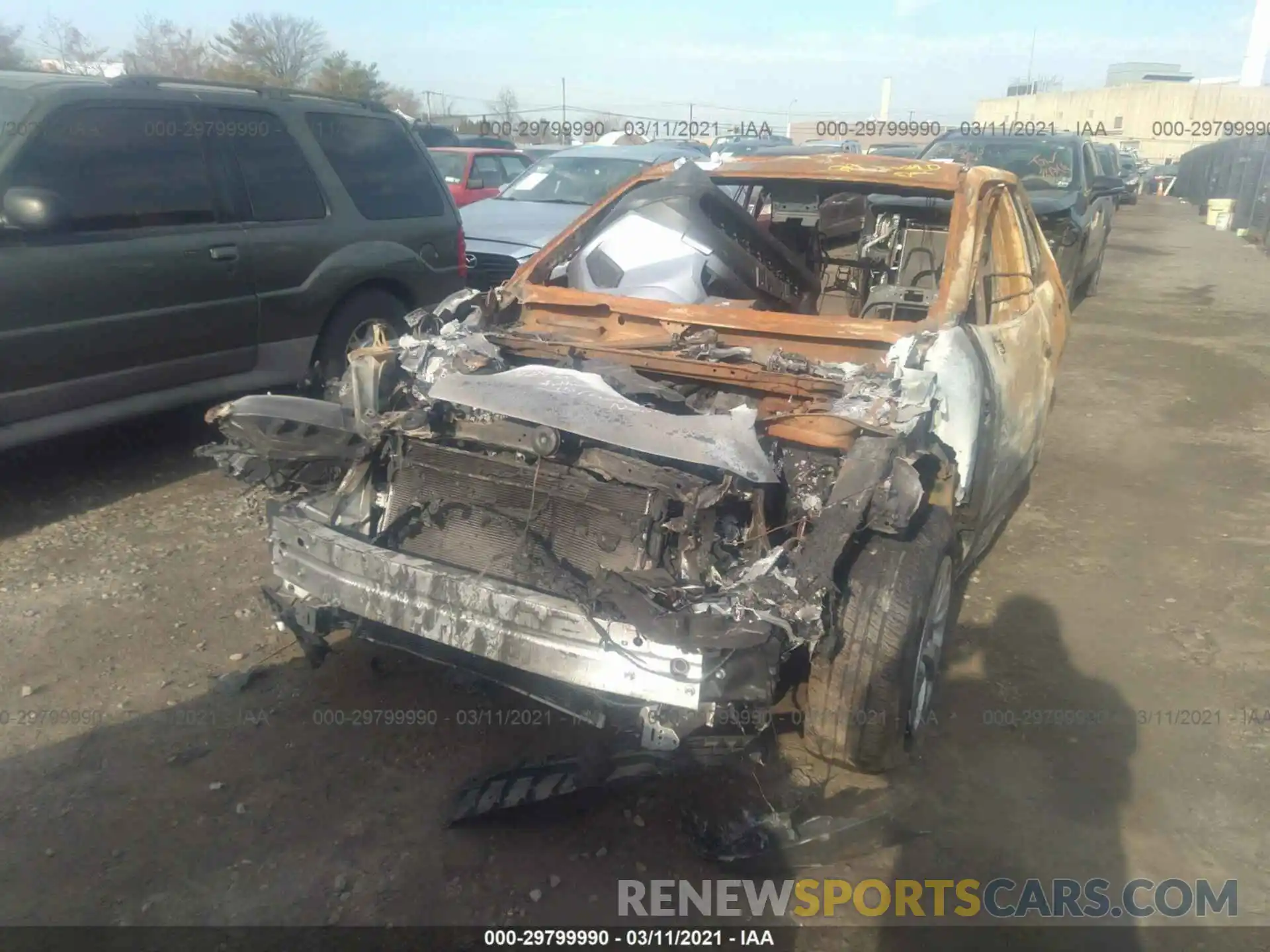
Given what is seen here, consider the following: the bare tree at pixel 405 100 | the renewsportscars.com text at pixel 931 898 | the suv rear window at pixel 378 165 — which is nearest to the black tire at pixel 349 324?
the suv rear window at pixel 378 165

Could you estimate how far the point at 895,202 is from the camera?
5352mm

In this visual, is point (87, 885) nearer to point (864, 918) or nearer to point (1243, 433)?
point (864, 918)

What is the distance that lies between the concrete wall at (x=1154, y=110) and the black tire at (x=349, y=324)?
44591mm

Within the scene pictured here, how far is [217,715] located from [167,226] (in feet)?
9.11

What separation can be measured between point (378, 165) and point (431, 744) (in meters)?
4.23

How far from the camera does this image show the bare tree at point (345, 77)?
32250mm

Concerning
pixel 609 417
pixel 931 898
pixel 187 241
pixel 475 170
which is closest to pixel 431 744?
pixel 609 417

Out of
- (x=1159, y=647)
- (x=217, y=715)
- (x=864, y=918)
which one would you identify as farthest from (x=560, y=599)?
(x=1159, y=647)

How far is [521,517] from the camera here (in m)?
2.86

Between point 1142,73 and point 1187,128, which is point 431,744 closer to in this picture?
point 1187,128

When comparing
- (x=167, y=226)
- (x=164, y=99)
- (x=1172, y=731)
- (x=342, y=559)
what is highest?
(x=164, y=99)

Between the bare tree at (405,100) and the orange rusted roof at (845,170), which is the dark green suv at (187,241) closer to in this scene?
the orange rusted roof at (845,170)

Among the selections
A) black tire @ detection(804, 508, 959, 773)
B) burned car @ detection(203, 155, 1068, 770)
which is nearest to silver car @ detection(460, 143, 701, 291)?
burned car @ detection(203, 155, 1068, 770)

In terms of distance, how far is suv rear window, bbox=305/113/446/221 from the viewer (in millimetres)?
5609
